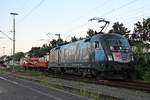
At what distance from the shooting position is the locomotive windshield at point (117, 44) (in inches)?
1103

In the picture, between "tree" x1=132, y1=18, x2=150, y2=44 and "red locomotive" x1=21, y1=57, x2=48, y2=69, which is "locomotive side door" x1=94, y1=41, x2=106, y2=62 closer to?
"red locomotive" x1=21, y1=57, x2=48, y2=69

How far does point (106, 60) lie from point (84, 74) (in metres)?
5.11

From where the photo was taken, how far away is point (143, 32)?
74.1m

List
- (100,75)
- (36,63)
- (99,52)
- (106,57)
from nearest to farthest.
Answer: (106,57) → (99,52) → (100,75) → (36,63)

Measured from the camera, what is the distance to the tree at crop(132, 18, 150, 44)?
7281 centimetres

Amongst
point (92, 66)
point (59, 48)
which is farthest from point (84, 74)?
point (59, 48)

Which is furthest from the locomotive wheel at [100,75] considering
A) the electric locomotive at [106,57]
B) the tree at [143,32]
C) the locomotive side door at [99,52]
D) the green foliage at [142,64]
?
the tree at [143,32]

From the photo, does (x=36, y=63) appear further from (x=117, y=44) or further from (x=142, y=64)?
(x=117, y=44)

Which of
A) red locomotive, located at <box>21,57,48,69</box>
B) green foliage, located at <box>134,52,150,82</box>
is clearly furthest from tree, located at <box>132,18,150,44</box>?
green foliage, located at <box>134,52,150,82</box>

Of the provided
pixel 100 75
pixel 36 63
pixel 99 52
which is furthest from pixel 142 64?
pixel 36 63

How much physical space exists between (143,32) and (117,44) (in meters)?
46.8

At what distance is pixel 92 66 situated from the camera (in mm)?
28812

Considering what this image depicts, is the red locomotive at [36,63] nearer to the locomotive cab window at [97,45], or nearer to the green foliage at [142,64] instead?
the green foliage at [142,64]

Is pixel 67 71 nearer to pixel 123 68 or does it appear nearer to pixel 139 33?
pixel 123 68
